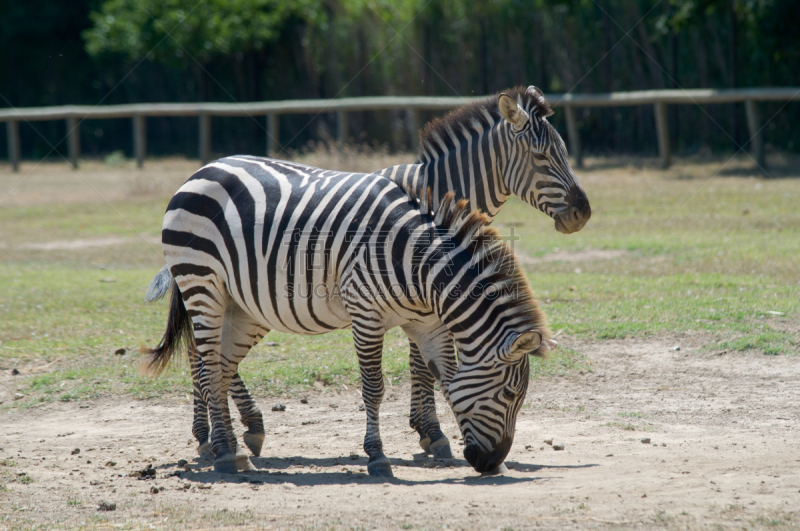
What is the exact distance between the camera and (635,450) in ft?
16.1

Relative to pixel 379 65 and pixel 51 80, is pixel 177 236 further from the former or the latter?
pixel 51 80

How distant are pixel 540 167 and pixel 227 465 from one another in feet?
9.82

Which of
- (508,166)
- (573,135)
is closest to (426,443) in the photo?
(508,166)

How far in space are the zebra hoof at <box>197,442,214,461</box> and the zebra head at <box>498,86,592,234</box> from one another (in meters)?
2.84

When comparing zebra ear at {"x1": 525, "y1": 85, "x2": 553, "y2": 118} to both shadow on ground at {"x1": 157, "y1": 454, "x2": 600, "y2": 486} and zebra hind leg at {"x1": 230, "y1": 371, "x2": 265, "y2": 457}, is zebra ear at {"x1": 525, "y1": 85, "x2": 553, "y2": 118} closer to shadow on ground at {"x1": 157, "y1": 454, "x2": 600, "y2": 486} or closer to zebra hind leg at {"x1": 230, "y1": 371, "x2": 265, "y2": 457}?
shadow on ground at {"x1": 157, "y1": 454, "x2": 600, "y2": 486}

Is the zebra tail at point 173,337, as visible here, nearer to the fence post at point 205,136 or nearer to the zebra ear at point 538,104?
the zebra ear at point 538,104

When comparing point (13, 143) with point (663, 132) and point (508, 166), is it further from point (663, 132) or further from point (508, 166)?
point (508, 166)

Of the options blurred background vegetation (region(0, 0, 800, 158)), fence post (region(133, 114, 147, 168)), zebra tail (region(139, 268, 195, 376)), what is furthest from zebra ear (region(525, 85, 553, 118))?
fence post (region(133, 114, 147, 168))

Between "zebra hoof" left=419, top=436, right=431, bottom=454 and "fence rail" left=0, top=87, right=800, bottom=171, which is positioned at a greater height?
"fence rail" left=0, top=87, right=800, bottom=171

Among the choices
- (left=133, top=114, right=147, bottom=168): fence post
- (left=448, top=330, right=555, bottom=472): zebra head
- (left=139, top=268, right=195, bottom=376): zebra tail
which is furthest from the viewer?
(left=133, top=114, right=147, bottom=168): fence post

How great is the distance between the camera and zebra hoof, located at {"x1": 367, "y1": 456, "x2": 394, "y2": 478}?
4.70 m

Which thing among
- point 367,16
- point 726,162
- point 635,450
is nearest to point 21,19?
point 367,16

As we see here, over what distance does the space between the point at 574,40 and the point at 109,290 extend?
1334cm

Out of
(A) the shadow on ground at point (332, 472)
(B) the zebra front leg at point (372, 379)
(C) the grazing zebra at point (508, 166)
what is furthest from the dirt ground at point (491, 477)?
(C) the grazing zebra at point (508, 166)
